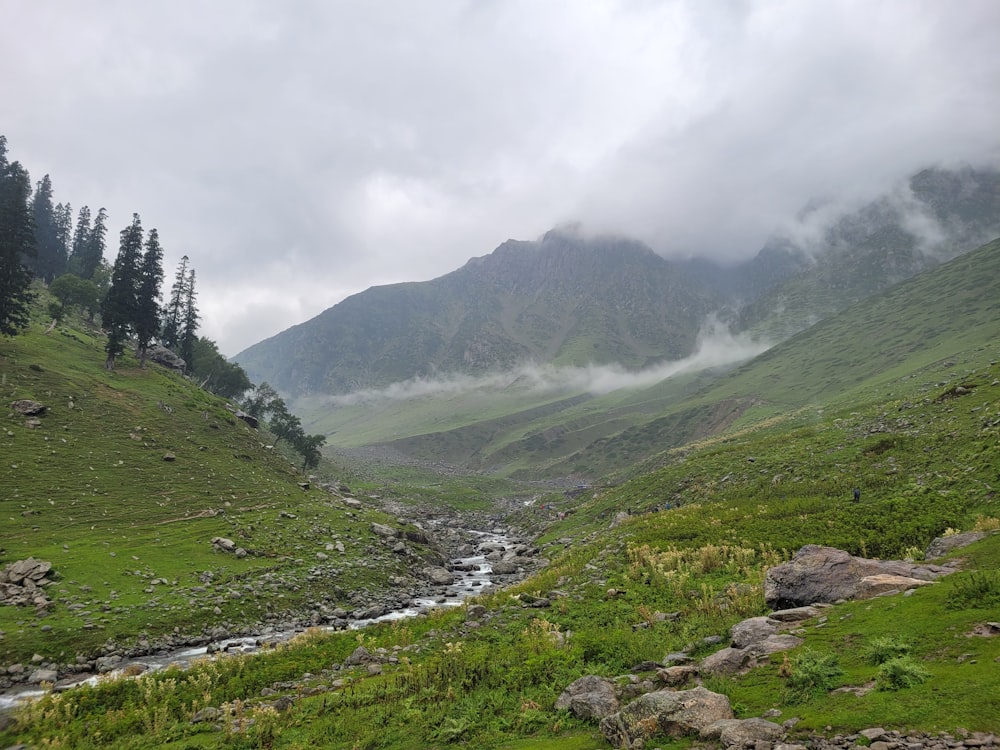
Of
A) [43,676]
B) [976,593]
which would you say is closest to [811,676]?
[976,593]

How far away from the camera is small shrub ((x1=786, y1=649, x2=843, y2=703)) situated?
35.1 ft

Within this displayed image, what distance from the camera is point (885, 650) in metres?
11.2

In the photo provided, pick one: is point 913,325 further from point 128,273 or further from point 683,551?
point 128,273

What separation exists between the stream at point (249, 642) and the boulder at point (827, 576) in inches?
819

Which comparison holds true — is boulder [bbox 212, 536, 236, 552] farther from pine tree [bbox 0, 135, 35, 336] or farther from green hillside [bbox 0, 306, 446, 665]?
pine tree [bbox 0, 135, 35, 336]

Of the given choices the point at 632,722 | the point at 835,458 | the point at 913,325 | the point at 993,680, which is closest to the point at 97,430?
the point at 632,722

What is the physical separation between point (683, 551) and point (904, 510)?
12.0 metres

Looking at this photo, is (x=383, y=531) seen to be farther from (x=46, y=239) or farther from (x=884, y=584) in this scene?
(x=46, y=239)

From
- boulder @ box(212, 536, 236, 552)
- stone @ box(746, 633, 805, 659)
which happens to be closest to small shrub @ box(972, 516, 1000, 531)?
stone @ box(746, 633, 805, 659)

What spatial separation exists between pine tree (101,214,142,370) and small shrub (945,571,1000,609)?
87.2m

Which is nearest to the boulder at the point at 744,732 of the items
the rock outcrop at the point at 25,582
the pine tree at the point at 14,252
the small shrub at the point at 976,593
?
the small shrub at the point at 976,593

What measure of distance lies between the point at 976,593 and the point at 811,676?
5.37m

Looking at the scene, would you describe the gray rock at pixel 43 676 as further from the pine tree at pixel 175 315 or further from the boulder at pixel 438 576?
the pine tree at pixel 175 315

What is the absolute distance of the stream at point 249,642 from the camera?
21859mm
